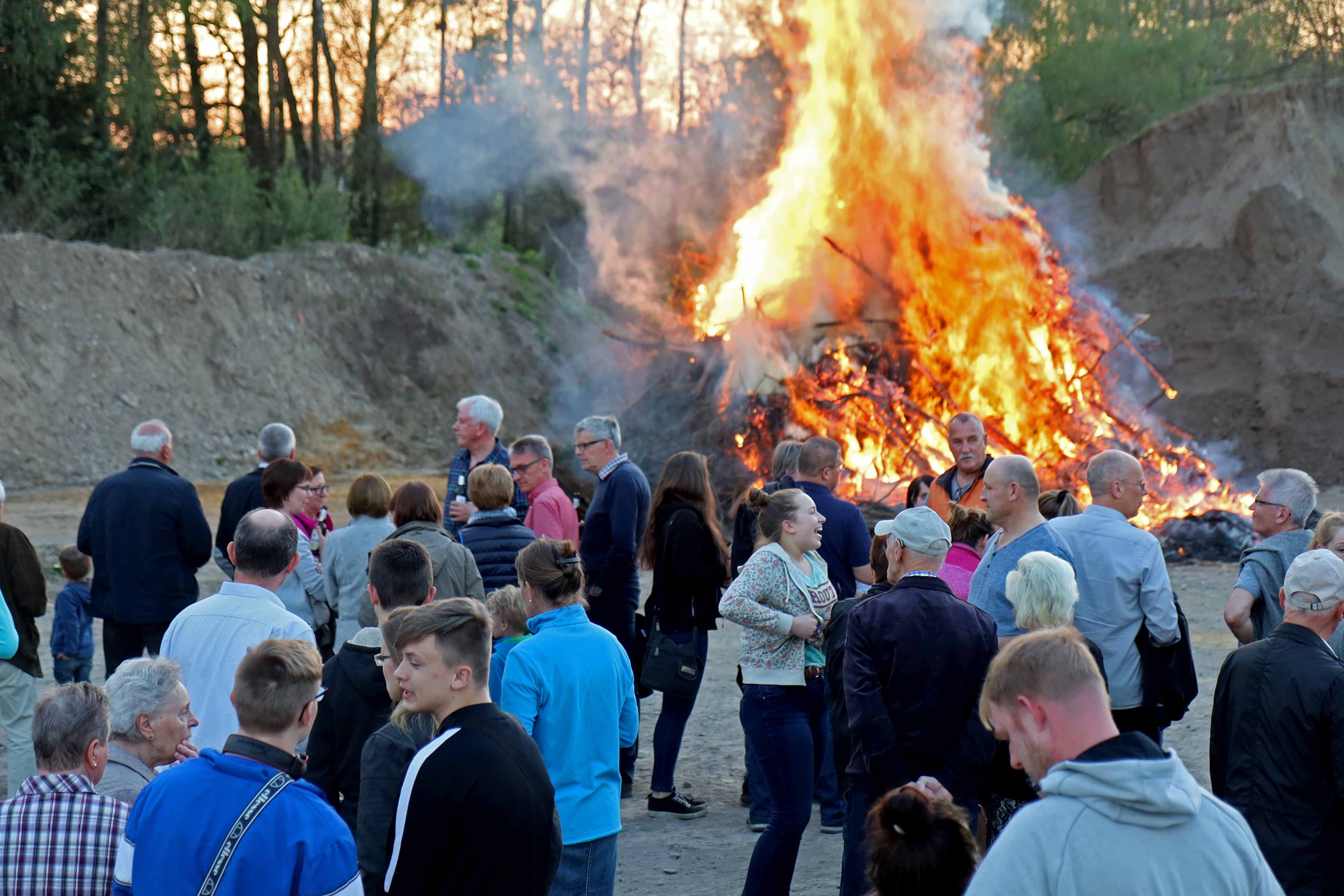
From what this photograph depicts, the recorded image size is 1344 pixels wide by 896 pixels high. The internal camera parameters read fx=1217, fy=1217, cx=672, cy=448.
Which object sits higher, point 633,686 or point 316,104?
point 316,104

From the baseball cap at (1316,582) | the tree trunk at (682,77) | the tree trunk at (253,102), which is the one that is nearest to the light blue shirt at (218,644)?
the baseball cap at (1316,582)

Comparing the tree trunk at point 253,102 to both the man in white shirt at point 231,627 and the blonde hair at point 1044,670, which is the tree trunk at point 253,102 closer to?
the man in white shirt at point 231,627

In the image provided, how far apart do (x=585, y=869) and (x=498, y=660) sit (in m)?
0.94

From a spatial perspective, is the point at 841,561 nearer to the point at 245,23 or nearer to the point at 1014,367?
the point at 1014,367

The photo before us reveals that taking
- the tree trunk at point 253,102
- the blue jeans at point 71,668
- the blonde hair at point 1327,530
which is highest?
the tree trunk at point 253,102

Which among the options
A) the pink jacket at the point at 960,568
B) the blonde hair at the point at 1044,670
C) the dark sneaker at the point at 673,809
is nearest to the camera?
the blonde hair at the point at 1044,670

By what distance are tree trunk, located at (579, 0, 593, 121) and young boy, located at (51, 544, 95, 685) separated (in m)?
33.9

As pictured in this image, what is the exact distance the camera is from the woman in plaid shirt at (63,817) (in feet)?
10.2

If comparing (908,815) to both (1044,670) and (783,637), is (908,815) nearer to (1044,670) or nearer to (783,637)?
(1044,670)

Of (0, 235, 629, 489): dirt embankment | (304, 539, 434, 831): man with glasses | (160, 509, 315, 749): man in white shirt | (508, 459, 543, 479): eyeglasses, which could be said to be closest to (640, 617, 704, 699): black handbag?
(508, 459, 543, 479): eyeglasses

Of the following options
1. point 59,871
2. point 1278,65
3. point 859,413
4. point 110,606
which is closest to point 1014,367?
point 859,413

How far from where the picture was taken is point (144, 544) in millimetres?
7066

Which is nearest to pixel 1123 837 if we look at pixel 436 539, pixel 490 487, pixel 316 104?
pixel 436 539

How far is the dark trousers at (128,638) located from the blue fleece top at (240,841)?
4.75m
